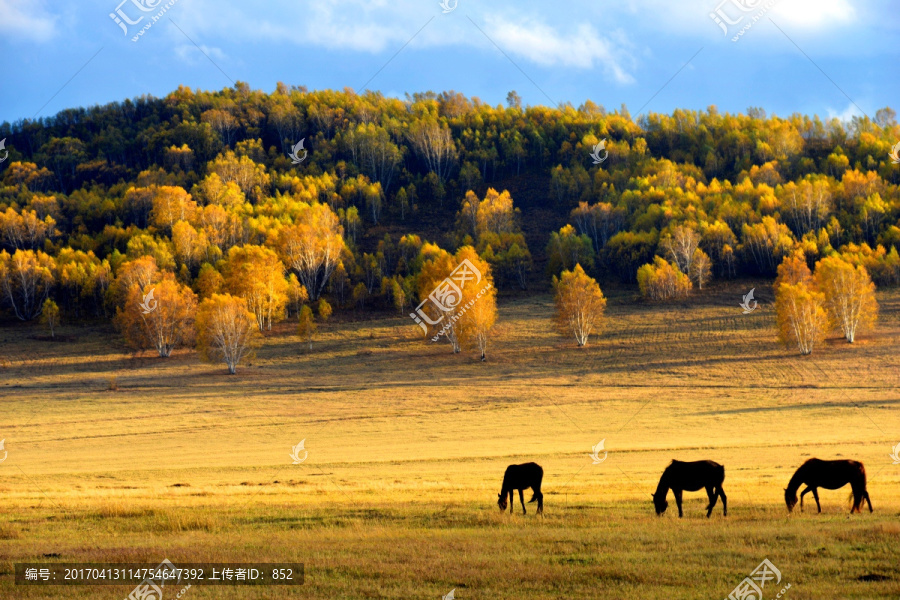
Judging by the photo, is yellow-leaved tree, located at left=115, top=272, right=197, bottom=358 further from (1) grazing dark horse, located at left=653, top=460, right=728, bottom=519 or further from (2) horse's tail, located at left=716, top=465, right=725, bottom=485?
(2) horse's tail, located at left=716, top=465, right=725, bottom=485

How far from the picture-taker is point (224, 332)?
3103 inches

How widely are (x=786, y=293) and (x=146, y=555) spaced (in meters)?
73.0

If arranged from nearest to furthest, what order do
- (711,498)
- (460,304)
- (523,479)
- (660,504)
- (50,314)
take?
(711,498)
(660,504)
(523,479)
(460,304)
(50,314)

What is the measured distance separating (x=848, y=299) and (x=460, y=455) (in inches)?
2389

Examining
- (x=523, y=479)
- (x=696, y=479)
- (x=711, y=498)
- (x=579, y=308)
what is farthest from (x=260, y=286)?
(x=711, y=498)

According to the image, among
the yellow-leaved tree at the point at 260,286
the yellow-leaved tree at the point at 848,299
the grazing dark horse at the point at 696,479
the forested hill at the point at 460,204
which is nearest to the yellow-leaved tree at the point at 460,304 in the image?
the forested hill at the point at 460,204

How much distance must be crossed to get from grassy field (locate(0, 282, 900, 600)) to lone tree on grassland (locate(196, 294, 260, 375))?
2677mm

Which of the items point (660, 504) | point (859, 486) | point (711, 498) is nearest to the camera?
point (859, 486)

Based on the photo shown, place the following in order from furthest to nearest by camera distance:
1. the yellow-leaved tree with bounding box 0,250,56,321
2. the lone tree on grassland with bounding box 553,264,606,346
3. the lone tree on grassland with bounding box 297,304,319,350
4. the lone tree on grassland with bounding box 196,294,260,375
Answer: the yellow-leaved tree with bounding box 0,250,56,321 < the lone tree on grassland with bounding box 297,304,319,350 < the lone tree on grassland with bounding box 553,264,606,346 < the lone tree on grassland with bounding box 196,294,260,375

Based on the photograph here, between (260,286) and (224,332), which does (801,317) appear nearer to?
(224,332)

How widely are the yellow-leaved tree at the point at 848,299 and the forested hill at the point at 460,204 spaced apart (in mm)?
30554

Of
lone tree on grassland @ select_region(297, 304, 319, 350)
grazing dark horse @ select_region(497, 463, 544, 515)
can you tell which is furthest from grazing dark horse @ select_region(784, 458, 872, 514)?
lone tree on grassland @ select_region(297, 304, 319, 350)

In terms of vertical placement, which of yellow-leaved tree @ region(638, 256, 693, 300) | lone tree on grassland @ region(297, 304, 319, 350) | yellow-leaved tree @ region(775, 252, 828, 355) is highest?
yellow-leaved tree @ region(638, 256, 693, 300)

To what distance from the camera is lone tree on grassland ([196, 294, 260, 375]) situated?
258 ft
